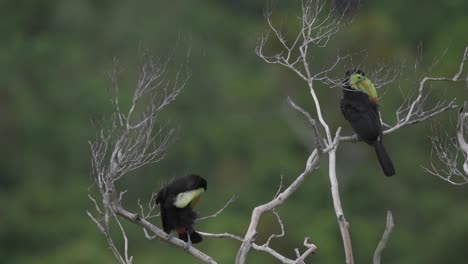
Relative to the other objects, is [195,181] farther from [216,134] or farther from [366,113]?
[216,134]

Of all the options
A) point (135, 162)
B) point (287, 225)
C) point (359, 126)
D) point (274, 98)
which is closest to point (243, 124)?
point (274, 98)

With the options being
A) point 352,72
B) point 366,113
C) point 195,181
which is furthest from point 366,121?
point 195,181

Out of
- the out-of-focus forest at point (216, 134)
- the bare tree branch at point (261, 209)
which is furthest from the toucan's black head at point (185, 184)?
the out-of-focus forest at point (216, 134)

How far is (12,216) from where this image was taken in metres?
34.7

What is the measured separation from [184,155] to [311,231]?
533 centimetres

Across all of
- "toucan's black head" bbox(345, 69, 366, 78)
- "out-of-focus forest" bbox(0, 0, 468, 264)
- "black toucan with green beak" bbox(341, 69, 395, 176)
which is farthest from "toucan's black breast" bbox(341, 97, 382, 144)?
"out-of-focus forest" bbox(0, 0, 468, 264)

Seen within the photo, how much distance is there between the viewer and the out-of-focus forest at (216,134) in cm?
3088

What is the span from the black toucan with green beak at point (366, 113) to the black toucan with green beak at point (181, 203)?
6.57 ft

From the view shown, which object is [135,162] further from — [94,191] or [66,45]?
[66,45]

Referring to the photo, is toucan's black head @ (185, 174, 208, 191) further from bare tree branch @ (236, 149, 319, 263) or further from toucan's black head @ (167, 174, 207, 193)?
bare tree branch @ (236, 149, 319, 263)

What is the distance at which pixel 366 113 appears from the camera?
1239 cm

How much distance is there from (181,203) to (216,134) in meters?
26.0

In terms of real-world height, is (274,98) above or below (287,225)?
above

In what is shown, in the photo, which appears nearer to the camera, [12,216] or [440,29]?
[12,216]
